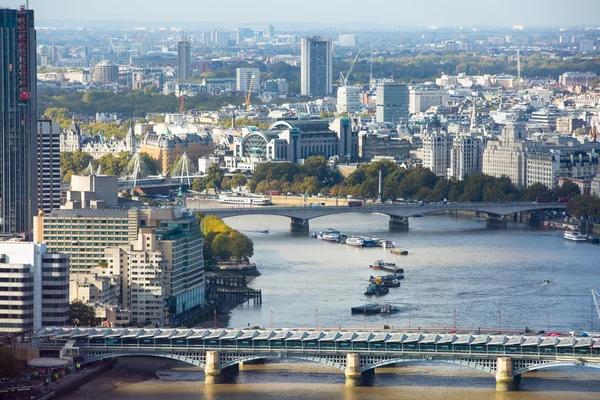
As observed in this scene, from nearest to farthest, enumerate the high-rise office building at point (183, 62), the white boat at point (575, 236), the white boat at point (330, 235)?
the white boat at point (330, 235) < the white boat at point (575, 236) < the high-rise office building at point (183, 62)

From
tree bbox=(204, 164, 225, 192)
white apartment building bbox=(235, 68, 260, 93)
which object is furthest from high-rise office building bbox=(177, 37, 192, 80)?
tree bbox=(204, 164, 225, 192)

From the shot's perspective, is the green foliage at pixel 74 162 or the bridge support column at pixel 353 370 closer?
the bridge support column at pixel 353 370

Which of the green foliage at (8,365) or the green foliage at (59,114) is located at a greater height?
the green foliage at (59,114)

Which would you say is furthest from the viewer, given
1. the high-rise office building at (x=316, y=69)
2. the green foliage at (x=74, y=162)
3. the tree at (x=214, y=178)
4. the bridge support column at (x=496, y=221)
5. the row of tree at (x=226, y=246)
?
the high-rise office building at (x=316, y=69)

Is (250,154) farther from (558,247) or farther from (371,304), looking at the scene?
(371,304)

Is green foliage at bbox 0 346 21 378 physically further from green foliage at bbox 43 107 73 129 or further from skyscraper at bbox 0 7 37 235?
green foliage at bbox 43 107 73 129

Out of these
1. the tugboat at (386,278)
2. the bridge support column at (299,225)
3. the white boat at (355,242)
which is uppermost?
the bridge support column at (299,225)

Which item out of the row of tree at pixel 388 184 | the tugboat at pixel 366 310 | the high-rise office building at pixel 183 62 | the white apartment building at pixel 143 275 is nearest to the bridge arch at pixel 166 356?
the white apartment building at pixel 143 275

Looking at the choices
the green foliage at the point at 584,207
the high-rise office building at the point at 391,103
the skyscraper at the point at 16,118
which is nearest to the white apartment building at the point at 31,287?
the skyscraper at the point at 16,118

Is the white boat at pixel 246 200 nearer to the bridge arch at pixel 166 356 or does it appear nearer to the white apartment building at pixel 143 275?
the white apartment building at pixel 143 275
